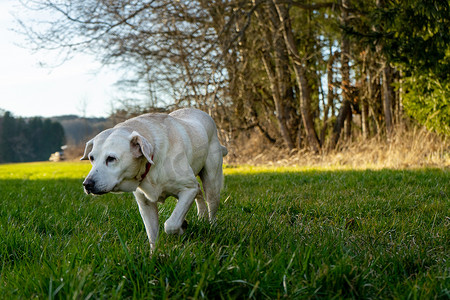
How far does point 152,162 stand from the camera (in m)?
2.67

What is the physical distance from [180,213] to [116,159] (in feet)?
2.02

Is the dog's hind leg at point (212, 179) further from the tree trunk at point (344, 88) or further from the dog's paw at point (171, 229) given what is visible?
the tree trunk at point (344, 88)

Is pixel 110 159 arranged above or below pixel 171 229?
above

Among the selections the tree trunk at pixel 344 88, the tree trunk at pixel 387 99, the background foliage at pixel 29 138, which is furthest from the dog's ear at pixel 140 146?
the background foliage at pixel 29 138

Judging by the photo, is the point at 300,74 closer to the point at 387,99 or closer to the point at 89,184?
the point at 387,99

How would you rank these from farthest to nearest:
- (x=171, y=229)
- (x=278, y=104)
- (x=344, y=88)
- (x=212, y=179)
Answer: (x=278, y=104) → (x=344, y=88) → (x=212, y=179) → (x=171, y=229)

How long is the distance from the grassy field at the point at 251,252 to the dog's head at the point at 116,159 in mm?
377

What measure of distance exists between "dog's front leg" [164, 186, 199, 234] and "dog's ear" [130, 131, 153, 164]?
17.6 inches

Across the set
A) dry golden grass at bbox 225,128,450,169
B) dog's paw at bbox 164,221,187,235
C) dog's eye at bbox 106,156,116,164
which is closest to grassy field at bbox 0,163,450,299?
dog's paw at bbox 164,221,187,235

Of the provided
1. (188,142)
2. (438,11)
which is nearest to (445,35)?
(438,11)

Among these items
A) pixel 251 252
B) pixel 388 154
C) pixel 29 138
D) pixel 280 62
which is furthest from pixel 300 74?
pixel 29 138

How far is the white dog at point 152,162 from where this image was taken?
8.98 ft

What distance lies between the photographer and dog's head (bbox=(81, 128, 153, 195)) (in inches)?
106

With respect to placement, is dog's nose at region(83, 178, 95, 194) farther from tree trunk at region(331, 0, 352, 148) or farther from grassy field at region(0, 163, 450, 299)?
tree trunk at region(331, 0, 352, 148)
